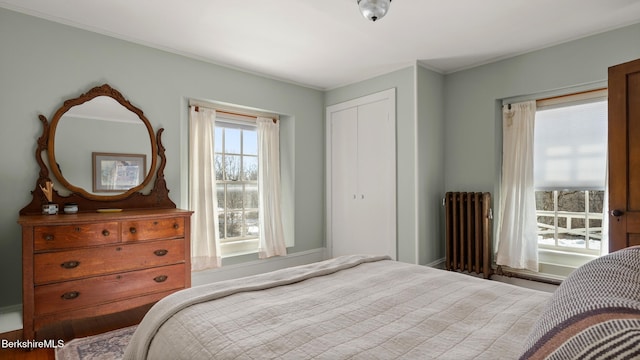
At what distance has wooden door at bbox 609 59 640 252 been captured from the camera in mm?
2496

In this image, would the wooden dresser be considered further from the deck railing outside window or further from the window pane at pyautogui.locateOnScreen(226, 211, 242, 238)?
the deck railing outside window

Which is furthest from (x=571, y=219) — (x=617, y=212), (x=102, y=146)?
(x=102, y=146)

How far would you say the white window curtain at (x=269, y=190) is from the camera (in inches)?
167

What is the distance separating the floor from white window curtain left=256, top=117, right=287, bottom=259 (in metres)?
1.59

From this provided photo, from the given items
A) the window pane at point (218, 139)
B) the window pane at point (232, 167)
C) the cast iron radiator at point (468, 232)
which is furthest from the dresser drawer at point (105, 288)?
the cast iron radiator at point (468, 232)

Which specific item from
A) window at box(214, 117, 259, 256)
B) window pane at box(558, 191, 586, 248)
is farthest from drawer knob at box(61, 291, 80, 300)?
window pane at box(558, 191, 586, 248)

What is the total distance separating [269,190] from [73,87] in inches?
88.0

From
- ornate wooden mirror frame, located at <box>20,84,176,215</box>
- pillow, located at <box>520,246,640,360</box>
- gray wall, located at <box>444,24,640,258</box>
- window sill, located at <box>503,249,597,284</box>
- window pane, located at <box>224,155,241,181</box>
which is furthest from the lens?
window pane, located at <box>224,155,241,181</box>

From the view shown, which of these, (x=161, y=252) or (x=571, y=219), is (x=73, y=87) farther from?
(x=571, y=219)

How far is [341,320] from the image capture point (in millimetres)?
1275

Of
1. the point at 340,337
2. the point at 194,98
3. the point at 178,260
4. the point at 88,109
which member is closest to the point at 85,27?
the point at 88,109

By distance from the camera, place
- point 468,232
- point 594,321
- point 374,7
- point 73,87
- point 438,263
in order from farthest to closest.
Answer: point 438,263 < point 468,232 < point 73,87 < point 374,7 < point 594,321

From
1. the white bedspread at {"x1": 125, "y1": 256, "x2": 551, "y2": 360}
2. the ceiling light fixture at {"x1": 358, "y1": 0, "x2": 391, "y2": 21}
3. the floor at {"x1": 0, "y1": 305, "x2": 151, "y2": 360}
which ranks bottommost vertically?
the floor at {"x1": 0, "y1": 305, "x2": 151, "y2": 360}

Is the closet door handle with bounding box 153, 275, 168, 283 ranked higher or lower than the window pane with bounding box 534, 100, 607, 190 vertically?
lower
